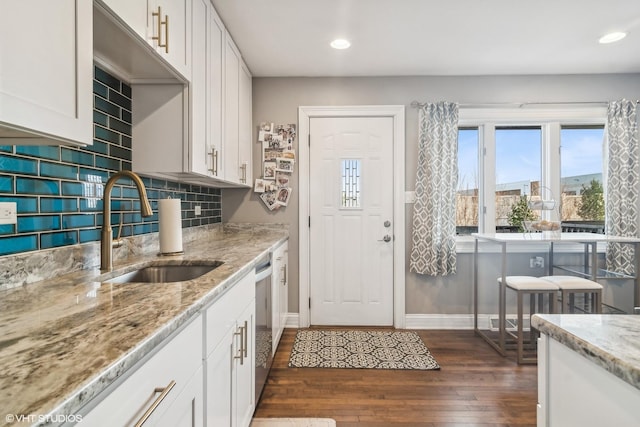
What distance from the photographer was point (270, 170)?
3326 millimetres

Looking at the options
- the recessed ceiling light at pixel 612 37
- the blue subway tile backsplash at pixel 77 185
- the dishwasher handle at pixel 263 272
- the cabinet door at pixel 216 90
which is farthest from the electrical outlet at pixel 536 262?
the blue subway tile backsplash at pixel 77 185

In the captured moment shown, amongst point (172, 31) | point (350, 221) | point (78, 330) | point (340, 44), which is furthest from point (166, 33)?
point (350, 221)

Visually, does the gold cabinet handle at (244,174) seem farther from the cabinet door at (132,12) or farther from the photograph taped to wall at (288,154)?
the cabinet door at (132,12)

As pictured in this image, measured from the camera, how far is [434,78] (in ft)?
10.9

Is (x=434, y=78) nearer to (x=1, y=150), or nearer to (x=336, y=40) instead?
(x=336, y=40)

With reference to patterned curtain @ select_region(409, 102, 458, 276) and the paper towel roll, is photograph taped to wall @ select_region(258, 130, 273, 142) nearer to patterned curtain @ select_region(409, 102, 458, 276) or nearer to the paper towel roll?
patterned curtain @ select_region(409, 102, 458, 276)

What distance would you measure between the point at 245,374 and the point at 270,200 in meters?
1.92

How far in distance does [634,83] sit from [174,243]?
4.29m

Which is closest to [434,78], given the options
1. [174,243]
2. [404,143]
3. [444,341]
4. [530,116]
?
[404,143]

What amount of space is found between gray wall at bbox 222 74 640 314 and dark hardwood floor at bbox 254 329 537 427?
2.40 feet

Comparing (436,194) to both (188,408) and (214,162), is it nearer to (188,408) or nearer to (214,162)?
(214,162)

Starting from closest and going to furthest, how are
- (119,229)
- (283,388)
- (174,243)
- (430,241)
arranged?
1. (119,229)
2. (174,243)
3. (283,388)
4. (430,241)

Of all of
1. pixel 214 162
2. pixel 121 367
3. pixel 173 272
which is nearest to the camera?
pixel 121 367

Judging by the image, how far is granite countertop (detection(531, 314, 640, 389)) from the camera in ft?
1.90
